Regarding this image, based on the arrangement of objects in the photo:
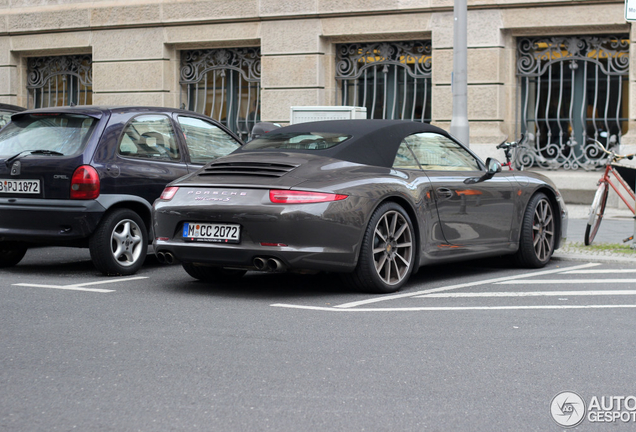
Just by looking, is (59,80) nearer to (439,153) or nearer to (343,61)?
(343,61)

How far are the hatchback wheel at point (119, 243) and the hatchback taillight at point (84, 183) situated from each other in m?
0.28

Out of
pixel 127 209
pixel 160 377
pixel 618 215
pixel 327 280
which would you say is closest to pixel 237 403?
pixel 160 377

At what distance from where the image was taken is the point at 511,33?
16281 millimetres

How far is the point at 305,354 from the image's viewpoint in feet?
16.6

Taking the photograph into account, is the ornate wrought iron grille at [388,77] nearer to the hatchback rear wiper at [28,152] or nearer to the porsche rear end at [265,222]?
the hatchback rear wiper at [28,152]

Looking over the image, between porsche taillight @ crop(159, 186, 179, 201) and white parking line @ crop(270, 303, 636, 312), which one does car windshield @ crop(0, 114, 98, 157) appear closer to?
porsche taillight @ crop(159, 186, 179, 201)

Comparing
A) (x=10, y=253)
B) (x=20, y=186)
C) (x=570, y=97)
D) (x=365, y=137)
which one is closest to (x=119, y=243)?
(x=20, y=186)

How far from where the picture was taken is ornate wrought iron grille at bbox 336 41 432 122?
56.1 ft

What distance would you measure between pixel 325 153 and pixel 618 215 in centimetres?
848

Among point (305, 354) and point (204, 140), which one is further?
point (204, 140)

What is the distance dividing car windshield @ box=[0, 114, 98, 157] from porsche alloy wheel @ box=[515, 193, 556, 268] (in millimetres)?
3938

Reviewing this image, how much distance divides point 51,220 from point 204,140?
1.98m

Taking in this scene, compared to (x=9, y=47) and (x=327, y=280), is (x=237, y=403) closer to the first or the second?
(x=327, y=280)

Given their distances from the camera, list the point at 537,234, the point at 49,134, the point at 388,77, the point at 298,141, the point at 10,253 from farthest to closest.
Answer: the point at 388,77 → the point at 10,253 → the point at 537,234 → the point at 49,134 → the point at 298,141
